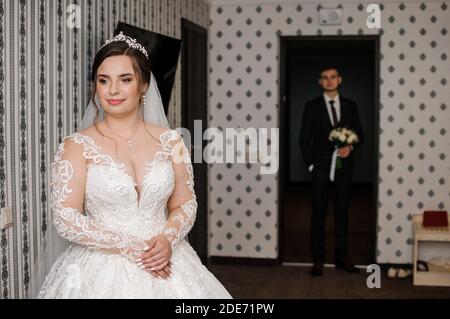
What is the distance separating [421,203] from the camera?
556cm

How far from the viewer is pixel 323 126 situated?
548 cm

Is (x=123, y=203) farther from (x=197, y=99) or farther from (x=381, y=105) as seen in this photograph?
(x=381, y=105)

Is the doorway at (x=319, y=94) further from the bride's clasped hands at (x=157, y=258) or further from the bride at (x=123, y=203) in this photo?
the bride's clasped hands at (x=157, y=258)

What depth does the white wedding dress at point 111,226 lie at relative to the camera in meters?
2.14

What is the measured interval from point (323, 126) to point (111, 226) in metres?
3.52

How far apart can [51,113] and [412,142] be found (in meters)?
3.61

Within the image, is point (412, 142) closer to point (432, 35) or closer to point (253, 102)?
point (432, 35)

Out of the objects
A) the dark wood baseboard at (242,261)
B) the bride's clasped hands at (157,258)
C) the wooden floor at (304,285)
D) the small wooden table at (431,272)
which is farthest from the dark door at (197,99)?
the bride's clasped hands at (157,258)

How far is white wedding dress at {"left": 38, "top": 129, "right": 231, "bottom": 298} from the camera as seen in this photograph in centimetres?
214

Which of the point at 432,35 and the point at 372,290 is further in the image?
the point at 432,35

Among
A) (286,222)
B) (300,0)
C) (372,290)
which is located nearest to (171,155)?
(372,290)

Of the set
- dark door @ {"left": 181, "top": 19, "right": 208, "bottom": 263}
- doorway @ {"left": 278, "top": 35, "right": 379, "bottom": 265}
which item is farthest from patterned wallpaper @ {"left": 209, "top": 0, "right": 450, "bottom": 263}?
doorway @ {"left": 278, "top": 35, "right": 379, "bottom": 265}

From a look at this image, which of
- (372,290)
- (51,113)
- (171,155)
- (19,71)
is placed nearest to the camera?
(171,155)
